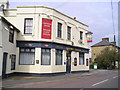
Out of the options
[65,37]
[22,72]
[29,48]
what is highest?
[65,37]

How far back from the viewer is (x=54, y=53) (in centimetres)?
1997

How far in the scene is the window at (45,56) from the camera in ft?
62.8

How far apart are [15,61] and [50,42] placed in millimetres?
4490

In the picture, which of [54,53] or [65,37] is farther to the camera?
[65,37]

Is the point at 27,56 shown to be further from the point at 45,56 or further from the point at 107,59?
the point at 107,59

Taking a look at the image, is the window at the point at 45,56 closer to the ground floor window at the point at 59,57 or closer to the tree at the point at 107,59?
the ground floor window at the point at 59,57

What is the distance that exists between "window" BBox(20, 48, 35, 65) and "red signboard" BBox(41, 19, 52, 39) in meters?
2.15

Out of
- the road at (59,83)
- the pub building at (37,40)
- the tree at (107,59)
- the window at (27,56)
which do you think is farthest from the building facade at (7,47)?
the tree at (107,59)

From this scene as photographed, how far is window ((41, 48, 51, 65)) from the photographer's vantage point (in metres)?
19.1

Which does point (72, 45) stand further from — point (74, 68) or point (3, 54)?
point (3, 54)

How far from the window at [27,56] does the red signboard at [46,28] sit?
2.15 meters

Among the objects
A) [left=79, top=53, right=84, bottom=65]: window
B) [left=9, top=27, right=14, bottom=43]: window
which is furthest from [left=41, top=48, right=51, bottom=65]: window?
[left=79, top=53, right=84, bottom=65]: window

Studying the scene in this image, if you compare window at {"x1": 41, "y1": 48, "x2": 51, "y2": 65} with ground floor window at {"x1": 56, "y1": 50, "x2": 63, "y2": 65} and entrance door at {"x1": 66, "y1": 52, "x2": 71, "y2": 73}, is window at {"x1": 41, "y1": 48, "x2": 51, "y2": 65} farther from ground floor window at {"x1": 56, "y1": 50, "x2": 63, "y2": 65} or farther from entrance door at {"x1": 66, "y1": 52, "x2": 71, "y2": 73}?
entrance door at {"x1": 66, "y1": 52, "x2": 71, "y2": 73}

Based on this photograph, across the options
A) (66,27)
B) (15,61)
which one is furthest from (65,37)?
(15,61)
